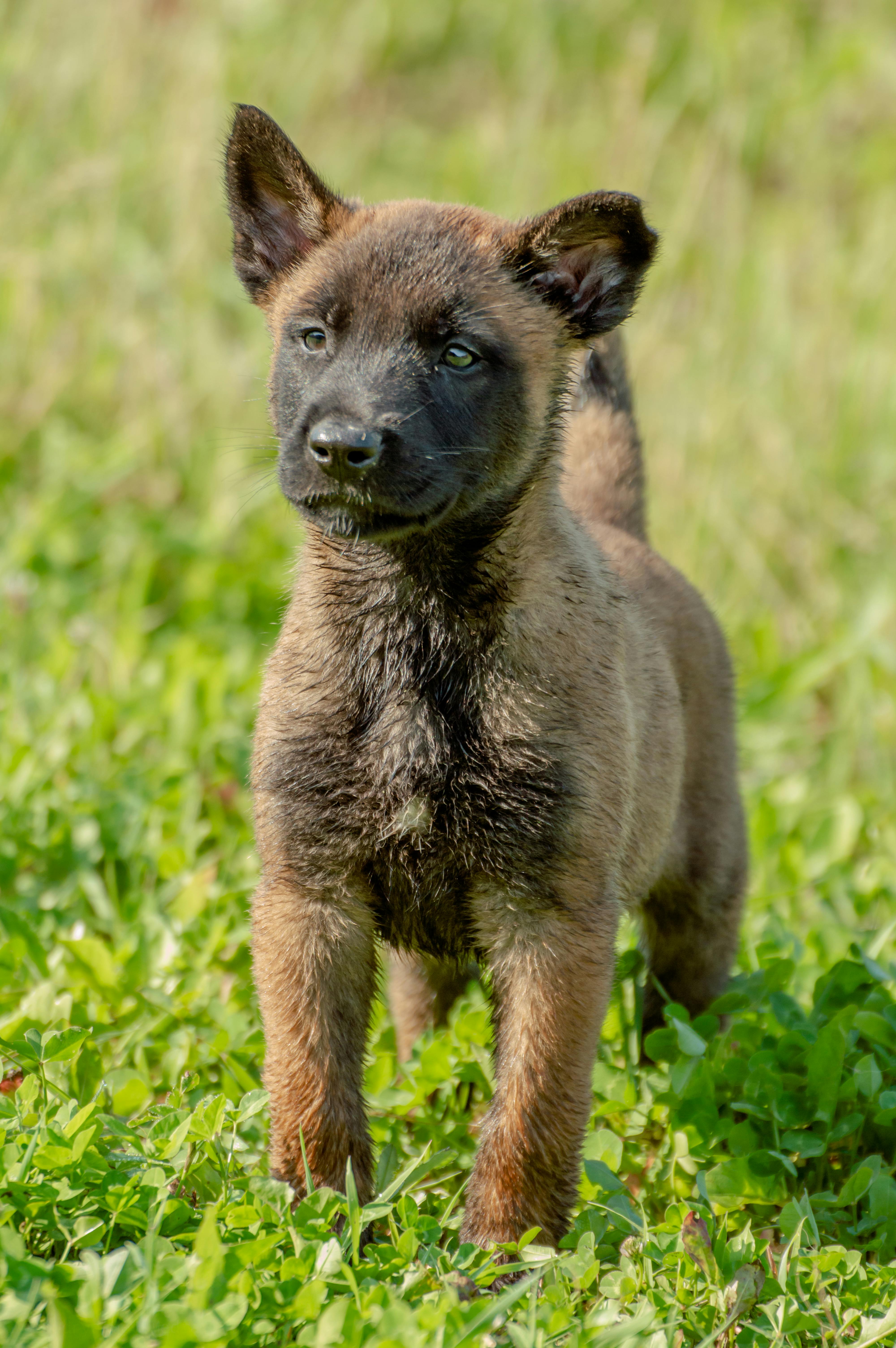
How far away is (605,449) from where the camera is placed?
3.85 m

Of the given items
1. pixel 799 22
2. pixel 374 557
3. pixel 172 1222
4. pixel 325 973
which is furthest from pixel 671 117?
pixel 172 1222

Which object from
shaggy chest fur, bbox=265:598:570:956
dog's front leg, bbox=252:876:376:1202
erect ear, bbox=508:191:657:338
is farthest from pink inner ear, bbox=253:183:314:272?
dog's front leg, bbox=252:876:376:1202

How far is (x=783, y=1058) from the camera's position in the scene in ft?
10.5

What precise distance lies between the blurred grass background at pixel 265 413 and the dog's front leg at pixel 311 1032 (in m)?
0.49

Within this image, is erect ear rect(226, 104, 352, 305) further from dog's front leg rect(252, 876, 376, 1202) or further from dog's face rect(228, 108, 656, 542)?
dog's front leg rect(252, 876, 376, 1202)

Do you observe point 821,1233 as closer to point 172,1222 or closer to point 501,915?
point 501,915

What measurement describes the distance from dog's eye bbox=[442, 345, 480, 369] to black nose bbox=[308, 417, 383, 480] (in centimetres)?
29

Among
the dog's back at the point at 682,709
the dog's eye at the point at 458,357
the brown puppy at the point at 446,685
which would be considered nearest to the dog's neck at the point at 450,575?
the brown puppy at the point at 446,685

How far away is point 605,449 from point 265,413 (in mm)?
2022

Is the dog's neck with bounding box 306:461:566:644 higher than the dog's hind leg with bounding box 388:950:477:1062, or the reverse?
the dog's neck with bounding box 306:461:566:644

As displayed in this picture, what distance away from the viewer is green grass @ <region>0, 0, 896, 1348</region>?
249 cm

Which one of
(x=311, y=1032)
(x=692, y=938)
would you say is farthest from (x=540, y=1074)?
(x=692, y=938)

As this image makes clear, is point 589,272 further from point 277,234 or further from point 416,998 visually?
point 416,998

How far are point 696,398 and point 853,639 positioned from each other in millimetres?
1429
